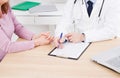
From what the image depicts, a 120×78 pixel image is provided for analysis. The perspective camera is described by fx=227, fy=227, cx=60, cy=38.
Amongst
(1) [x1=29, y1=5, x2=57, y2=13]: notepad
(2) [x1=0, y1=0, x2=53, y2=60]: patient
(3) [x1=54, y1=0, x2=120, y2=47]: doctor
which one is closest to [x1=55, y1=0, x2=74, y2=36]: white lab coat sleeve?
(3) [x1=54, y1=0, x2=120, y2=47]: doctor

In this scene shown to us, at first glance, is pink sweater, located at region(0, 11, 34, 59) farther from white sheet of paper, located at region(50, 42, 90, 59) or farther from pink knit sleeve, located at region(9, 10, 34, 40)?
white sheet of paper, located at region(50, 42, 90, 59)

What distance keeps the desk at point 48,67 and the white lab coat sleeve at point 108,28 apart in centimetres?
12

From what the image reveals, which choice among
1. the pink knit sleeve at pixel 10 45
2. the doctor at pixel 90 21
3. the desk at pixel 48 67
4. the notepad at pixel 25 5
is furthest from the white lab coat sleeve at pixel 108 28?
the notepad at pixel 25 5

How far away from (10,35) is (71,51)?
0.50 metres

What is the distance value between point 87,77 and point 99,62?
0.14 m

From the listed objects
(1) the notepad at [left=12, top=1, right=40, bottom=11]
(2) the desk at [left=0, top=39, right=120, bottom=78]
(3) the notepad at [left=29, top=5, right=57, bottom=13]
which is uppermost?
(2) the desk at [left=0, top=39, right=120, bottom=78]

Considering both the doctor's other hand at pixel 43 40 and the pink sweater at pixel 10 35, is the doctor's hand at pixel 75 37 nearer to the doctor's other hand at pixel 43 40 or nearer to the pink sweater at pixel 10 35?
the doctor's other hand at pixel 43 40

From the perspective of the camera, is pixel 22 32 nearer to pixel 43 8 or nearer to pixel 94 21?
pixel 94 21

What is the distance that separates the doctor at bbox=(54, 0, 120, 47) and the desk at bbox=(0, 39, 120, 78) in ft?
0.48

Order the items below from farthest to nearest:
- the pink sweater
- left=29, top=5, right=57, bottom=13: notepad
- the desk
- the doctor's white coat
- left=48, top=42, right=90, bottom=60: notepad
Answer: left=29, top=5, right=57, bottom=13: notepad, the doctor's white coat, the pink sweater, left=48, top=42, right=90, bottom=60: notepad, the desk

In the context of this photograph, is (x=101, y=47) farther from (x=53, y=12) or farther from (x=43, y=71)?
(x=53, y=12)

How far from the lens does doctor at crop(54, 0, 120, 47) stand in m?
1.42

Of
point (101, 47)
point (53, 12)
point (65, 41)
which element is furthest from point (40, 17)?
point (101, 47)

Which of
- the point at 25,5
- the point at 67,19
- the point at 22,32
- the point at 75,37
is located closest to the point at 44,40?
the point at 75,37
